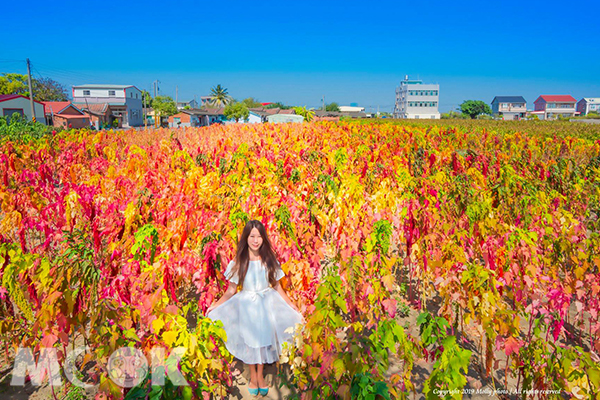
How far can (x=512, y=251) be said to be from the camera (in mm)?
2719

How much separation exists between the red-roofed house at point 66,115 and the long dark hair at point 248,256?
47717 mm

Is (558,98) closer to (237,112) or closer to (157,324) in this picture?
(237,112)

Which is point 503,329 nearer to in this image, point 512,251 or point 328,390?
point 512,251

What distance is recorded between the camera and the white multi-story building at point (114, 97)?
200ft

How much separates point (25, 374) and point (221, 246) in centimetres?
154

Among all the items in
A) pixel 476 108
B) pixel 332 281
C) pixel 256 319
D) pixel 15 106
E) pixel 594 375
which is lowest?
pixel 256 319

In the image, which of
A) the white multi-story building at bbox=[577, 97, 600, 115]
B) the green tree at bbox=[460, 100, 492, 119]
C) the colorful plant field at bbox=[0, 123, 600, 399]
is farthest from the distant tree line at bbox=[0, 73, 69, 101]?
the white multi-story building at bbox=[577, 97, 600, 115]

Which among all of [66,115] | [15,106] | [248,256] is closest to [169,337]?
[248,256]

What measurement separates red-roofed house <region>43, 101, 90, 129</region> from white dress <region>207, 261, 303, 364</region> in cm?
4781

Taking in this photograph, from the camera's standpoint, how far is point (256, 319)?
2588 mm

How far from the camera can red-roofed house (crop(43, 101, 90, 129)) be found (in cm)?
4350

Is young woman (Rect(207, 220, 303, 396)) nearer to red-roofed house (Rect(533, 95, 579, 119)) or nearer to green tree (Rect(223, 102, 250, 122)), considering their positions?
green tree (Rect(223, 102, 250, 122))

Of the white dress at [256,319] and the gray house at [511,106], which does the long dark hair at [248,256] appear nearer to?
the white dress at [256,319]

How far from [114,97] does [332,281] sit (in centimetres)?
6937
